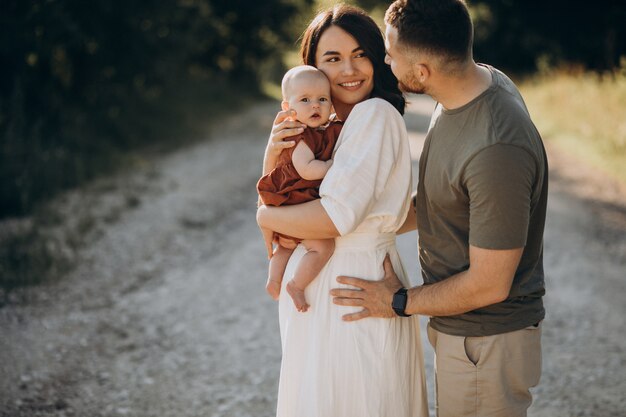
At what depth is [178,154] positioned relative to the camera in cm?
1188

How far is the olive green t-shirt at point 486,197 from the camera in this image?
2109mm

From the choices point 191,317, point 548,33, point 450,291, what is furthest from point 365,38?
point 548,33

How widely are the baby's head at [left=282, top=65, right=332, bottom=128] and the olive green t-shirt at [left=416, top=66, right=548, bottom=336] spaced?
419mm

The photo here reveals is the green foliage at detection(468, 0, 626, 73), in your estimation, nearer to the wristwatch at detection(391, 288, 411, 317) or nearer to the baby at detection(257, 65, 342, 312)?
the baby at detection(257, 65, 342, 312)

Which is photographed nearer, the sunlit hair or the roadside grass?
the sunlit hair

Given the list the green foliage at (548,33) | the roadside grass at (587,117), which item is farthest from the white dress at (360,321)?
the green foliage at (548,33)

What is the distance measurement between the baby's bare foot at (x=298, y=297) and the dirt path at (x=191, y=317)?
74.2 inches

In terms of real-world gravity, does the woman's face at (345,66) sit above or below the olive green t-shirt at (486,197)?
above

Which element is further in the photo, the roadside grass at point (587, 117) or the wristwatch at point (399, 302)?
the roadside grass at point (587, 117)

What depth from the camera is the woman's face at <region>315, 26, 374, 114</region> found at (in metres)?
2.50

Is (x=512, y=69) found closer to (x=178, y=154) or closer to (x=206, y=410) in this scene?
(x=178, y=154)

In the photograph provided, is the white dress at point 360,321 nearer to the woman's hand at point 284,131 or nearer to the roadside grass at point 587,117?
the woman's hand at point 284,131

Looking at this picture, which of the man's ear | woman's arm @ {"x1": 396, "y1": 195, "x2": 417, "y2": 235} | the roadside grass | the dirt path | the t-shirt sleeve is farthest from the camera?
the roadside grass

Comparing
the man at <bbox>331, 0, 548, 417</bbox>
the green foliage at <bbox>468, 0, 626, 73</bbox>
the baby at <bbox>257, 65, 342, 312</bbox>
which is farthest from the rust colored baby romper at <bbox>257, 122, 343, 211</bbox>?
the green foliage at <bbox>468, 0, 626, 73</bbox>
